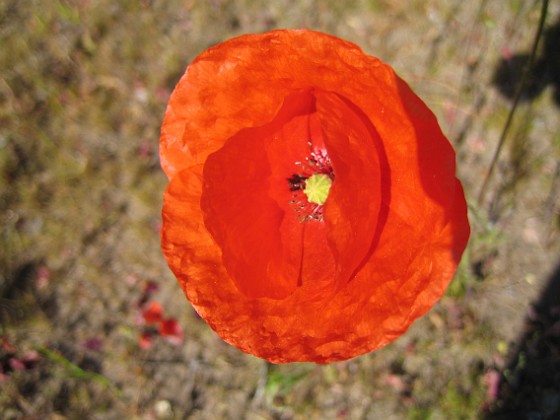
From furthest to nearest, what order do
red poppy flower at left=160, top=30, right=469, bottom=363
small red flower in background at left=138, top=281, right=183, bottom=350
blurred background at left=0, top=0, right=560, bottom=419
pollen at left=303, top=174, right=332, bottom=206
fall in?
small red flower in background at left=138, top=281, right=183, bottom=350 → blurred background at left=0, top=0, right=560, bottom=419 → pollen at left=303, top=174, right=332, bottom=206 → red poppy flower at left=160, top=30, right=469, bottom=363

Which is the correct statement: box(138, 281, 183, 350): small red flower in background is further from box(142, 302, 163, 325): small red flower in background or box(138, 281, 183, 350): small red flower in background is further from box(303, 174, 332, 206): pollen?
box(303, 174, 332, 206): pollen

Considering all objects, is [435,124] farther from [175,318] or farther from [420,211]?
[175,318]

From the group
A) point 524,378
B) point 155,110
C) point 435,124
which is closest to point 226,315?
point 435,124

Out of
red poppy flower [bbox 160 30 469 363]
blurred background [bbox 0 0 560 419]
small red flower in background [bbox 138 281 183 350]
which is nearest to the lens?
red poppy flower [bbox 160 30 469 363]

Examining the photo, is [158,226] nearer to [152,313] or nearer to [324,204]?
[152,313]

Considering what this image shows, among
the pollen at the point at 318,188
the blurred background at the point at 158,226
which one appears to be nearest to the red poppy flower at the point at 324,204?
the pollen at the point at 318,188

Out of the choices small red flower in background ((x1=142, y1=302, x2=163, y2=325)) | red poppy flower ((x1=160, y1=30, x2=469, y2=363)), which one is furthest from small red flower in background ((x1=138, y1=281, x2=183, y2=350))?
red poppy flower ((x1=160, y1=30, x2=469, y2=363))
